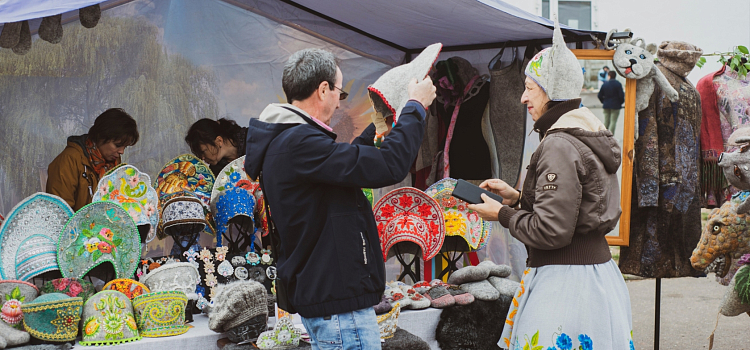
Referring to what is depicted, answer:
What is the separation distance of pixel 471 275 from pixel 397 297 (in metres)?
0.47

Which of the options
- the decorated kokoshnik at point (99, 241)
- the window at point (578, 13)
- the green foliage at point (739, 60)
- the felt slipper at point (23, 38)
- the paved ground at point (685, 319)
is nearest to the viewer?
the felt slipper at point (23, 38)

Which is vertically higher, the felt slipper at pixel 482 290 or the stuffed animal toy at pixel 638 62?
the stuffed animal toy at pixel 638 62

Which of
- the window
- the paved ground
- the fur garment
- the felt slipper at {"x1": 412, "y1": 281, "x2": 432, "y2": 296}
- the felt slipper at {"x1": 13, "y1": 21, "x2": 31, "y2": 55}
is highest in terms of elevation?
the window

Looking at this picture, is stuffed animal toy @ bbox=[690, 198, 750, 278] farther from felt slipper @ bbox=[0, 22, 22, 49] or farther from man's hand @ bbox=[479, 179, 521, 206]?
felt slipper @ bbox=[0, 22, 22, 49]

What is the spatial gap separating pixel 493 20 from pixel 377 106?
5.90 ft

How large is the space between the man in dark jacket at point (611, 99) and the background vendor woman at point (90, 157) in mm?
2916

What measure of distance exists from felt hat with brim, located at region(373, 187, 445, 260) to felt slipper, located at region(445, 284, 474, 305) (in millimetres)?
252

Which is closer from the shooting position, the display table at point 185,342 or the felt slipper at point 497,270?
the display table at point 185,342

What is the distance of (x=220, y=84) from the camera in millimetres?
4512

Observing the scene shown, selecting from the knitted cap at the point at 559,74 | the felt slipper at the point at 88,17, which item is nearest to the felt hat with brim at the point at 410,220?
the knitted cap at the point at 559,74

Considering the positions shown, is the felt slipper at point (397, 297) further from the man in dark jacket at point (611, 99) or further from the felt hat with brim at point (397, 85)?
the man in dark jacket at point (611, 99)

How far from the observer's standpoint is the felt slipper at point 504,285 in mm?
3564

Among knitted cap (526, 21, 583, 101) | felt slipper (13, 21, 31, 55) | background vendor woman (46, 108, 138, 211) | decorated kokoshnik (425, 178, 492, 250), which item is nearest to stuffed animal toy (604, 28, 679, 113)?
decorated kokoshnik (425, 178, 492, 250)

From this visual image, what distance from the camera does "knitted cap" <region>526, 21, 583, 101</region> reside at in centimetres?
216
